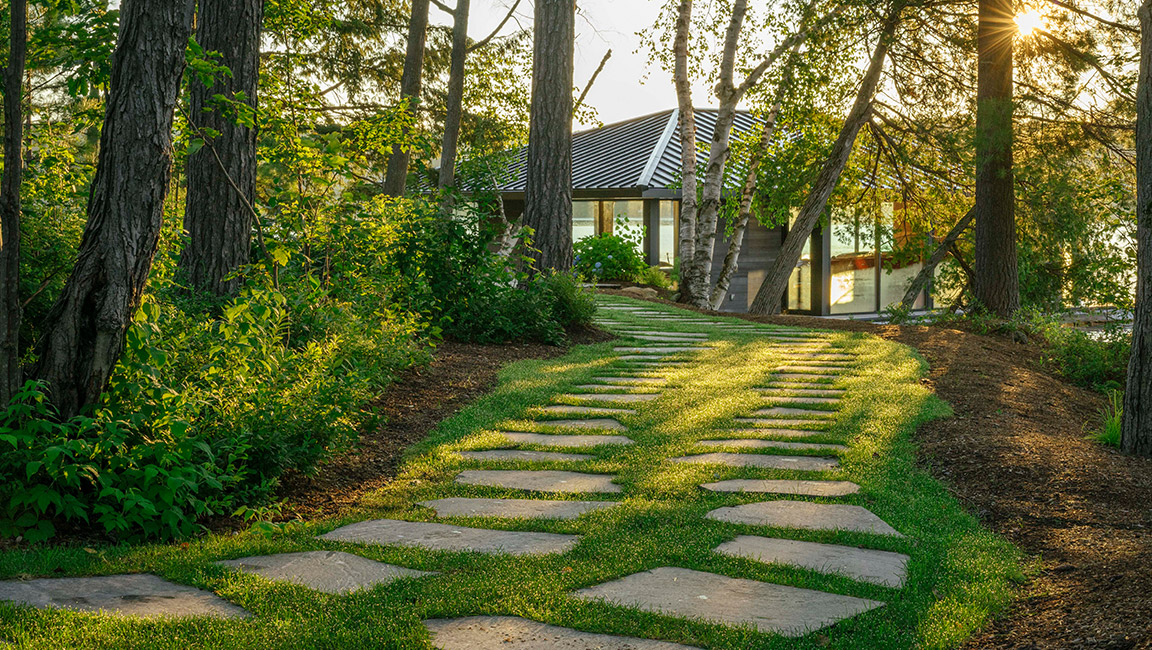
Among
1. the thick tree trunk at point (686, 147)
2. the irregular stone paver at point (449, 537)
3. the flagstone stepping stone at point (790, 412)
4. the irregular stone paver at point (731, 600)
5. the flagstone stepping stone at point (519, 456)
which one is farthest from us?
the thick tree trunk at point (686, 147)

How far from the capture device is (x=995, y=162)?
1052cm

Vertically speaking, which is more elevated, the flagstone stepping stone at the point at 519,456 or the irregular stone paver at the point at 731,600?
the flagstone stepping stone at the point at 519,456

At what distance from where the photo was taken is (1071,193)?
10938 mm

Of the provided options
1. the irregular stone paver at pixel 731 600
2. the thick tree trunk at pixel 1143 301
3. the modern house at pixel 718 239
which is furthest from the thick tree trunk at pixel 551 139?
the modern house at pixel 718 239

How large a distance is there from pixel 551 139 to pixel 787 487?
20.4 ft

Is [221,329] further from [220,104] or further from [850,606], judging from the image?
[850,606]

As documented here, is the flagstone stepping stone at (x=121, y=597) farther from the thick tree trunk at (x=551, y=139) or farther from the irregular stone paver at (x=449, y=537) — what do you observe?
the thick tree trunk at (x=551, y=139)

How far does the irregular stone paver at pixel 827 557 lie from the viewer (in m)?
2.98

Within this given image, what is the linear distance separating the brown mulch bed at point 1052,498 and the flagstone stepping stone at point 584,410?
1.63 metres

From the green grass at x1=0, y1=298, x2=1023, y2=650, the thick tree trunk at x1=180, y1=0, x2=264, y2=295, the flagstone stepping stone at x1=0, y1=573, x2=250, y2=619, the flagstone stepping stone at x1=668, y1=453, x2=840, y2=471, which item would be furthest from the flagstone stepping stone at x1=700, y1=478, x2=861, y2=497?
the thick tree trunk at x1=180, y1=0, x2=264, y2=295

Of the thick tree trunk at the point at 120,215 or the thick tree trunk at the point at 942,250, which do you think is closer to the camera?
the thick tree trunk at the point at 120,215

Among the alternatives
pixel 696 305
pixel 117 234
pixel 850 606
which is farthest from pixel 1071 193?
pixel 117 234

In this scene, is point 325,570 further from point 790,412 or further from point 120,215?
point 790,412

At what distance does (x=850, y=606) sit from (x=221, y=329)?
2.44 meters
